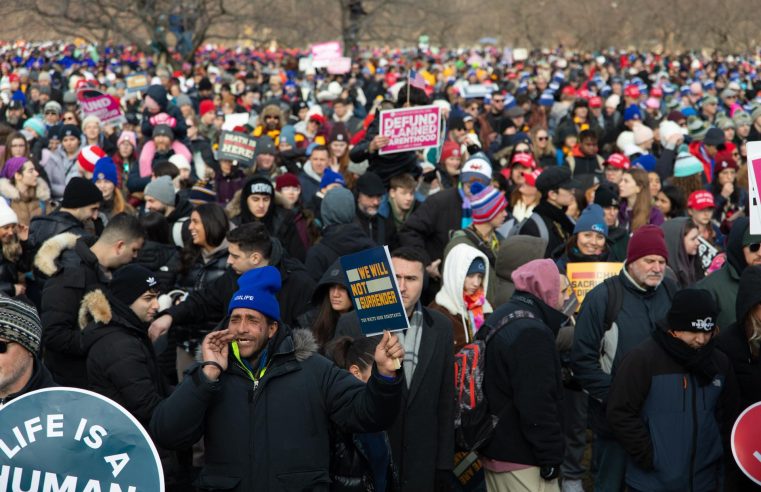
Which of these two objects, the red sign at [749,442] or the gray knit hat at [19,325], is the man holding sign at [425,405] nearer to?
the red sign at [749,442]

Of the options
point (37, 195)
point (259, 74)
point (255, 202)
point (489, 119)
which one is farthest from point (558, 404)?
point (259, 74)

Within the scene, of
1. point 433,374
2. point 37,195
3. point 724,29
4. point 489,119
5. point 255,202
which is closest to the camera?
point 433,374

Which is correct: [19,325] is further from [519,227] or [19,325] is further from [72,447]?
[519,227]

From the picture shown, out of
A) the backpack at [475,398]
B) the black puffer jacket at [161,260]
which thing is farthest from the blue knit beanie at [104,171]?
the backpack at [475,398]

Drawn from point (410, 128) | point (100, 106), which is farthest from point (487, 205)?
point (100, 106)

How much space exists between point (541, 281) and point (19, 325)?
94.5 inches

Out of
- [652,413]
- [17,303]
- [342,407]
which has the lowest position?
[652,413]

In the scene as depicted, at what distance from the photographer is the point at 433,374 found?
4.81 meters

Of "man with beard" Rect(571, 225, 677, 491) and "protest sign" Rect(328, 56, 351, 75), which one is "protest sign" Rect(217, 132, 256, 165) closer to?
"man with beard" Rect(571, 225, 677, 491)

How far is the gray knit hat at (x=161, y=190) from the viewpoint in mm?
8117

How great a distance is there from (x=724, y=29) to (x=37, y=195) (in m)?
41.9

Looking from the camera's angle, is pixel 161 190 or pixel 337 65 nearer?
pixel 161 190

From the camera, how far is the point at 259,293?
13.0 feet

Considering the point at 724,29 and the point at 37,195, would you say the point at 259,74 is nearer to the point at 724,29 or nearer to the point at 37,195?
the point at 37,195
